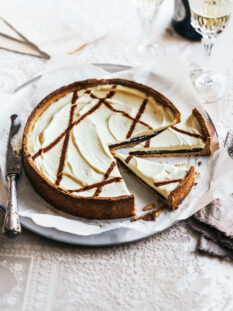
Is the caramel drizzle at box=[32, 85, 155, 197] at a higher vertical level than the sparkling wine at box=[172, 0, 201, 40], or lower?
lower

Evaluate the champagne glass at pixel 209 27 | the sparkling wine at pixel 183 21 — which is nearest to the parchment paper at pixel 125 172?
the champagne glass at pixel 209 27

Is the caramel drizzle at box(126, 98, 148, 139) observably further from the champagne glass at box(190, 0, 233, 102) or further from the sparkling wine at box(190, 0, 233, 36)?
the sparkling wine at box(190, 0, 233, 36)

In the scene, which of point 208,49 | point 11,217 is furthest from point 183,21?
point 11,217

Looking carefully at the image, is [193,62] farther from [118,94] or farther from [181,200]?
[181,200]

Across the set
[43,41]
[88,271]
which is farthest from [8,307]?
[43,41]

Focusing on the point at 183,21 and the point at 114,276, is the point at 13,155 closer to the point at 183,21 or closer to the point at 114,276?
the point at 114,276

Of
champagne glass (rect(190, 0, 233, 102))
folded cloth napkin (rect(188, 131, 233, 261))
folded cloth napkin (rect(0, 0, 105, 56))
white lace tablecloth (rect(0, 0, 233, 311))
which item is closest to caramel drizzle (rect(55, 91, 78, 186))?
white lace tablecloth (rect(0, 0, 233, 311))

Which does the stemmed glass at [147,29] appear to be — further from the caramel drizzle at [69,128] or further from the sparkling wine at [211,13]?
the caramel drizzle at [69,128]
